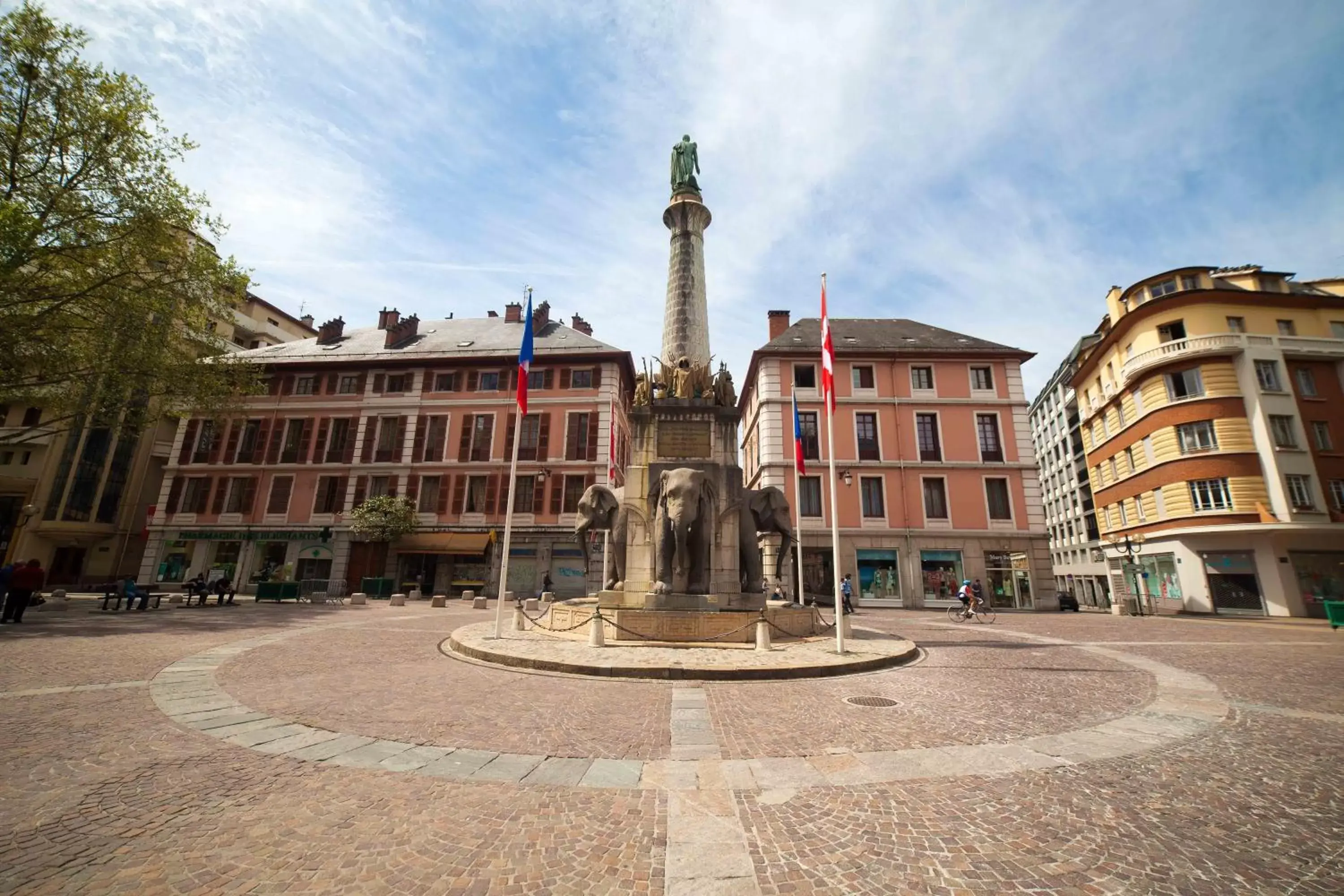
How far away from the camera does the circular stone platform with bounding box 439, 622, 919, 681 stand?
8266mm

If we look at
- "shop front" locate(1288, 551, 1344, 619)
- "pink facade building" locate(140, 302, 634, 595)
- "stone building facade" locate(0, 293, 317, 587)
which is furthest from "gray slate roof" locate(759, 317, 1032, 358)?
"stone building facade" locate(0, 293, 317, 587)

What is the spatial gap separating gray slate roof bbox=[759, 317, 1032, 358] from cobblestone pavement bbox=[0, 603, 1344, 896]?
82.9ft

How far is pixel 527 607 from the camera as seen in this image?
16844 mm

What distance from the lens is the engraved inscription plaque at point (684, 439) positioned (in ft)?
42.8

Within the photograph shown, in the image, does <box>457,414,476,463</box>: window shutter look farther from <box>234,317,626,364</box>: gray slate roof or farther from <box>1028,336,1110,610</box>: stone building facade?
<box>1028,336,1110,610</box>: stone building facade

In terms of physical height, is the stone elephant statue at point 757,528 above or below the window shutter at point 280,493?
below

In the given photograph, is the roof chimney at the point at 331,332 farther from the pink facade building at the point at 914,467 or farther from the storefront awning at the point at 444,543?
the pink facade building at the point at 914,467

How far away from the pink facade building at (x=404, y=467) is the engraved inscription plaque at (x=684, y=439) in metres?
17.0

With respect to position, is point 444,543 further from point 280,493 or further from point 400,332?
point 400,332

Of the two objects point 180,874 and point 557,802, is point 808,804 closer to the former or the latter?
point 557,802

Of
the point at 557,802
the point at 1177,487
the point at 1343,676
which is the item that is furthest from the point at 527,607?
the point at 1177,487

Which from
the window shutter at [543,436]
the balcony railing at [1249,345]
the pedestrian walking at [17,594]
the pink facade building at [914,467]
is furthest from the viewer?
the window shutter at [543,436]

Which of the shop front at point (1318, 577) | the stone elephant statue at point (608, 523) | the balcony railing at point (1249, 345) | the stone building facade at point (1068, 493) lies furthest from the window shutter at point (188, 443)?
the shop front at point (1318, 577)

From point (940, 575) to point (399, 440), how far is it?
108ft
